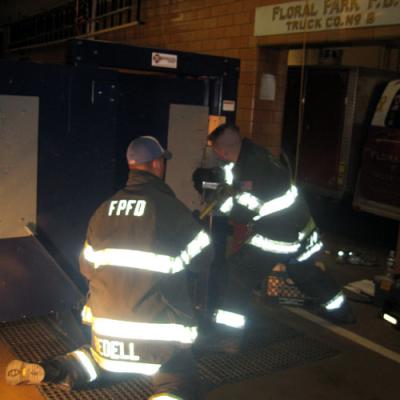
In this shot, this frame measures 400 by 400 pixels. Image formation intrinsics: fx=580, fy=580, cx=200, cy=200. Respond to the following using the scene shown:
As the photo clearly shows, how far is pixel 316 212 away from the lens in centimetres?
1124

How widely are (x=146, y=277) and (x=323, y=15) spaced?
5174 mm

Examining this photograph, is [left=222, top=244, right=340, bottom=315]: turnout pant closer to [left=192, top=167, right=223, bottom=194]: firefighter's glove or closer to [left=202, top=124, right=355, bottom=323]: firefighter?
[left=202, top=124, right=355, bottom=323]: firefighter

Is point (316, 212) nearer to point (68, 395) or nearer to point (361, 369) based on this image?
point (361, 369)

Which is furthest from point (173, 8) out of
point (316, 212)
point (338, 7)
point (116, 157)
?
point (116, 157)

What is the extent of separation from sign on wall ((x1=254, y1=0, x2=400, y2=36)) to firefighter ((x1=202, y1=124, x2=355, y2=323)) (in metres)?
2.76

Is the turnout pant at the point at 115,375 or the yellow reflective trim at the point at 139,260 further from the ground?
the yellow reflective trim at the point at 139,260

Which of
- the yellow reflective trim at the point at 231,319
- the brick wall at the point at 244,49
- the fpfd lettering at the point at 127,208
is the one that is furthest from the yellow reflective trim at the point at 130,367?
the brick wall at the point at 244,49

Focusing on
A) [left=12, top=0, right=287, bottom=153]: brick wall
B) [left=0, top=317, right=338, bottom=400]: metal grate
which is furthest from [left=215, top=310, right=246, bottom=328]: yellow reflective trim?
[left=12, top=0, right=287, bottom=153]: brick wall

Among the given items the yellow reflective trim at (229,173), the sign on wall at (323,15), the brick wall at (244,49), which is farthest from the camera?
the brick wall at (244,49)

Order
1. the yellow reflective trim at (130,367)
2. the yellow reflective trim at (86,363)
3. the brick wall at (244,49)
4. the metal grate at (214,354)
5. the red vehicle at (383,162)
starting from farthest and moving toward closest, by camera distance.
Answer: the brick wall at (244,49) → the red vehicle at (383,162) → the metal grate at (214,354) → the yellow reflective trim at (86,363) → the yellow reflective trim at (130,367)

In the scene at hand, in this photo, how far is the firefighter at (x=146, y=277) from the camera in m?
3.15

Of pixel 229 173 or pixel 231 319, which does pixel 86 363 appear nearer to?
pixel 231 319

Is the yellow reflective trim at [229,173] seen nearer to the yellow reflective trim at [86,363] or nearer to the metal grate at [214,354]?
the metal grate at [214,354]

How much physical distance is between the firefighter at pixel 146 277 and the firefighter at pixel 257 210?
1356 millimetres
